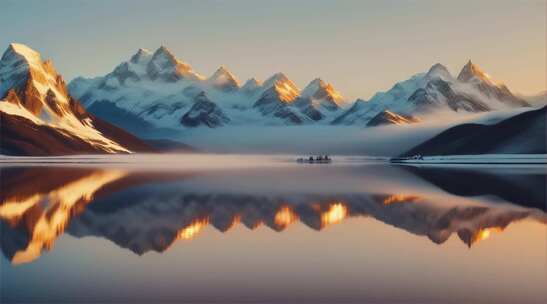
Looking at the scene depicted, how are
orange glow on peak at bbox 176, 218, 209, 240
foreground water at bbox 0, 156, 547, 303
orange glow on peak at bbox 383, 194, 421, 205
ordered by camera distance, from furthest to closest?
orange glow on peak at bbox 383, 194, 421, 205 < orange glow on peak at bbox 176, 218, 209, 240 < foreground water at bbox 0, 156, 547, 303

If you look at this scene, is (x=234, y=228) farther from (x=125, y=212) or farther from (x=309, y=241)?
(x=125, y=212)

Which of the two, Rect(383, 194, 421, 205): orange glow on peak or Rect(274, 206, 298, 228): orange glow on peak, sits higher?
Rect(383, 194, 421, 205): orange glow on peak

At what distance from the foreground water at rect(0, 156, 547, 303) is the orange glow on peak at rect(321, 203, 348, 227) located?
100 mm

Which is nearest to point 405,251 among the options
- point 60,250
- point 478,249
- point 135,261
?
point 478,249

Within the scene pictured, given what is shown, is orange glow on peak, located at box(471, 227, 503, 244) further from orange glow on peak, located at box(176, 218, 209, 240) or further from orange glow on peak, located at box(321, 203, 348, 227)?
→ orange glow on peak, located at box(176, 218, 209, 240)

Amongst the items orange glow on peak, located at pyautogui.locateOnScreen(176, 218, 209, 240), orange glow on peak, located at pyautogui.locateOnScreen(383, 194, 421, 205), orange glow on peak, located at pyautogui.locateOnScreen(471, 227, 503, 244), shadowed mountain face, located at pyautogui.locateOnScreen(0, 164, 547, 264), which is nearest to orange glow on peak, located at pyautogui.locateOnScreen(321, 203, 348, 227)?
shadowed mountain face, located at pyautogui.locateOnScreen(0, 164, 547, 264)

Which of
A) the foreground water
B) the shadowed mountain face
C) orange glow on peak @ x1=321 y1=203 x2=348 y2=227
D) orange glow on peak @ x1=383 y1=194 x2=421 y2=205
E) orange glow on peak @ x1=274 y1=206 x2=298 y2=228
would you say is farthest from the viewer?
orange glow on peak @ x1=383 y1=194 x2=421 y2=205

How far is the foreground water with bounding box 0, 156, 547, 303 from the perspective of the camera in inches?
987

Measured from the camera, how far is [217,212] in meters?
51.5

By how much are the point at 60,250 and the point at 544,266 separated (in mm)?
26190

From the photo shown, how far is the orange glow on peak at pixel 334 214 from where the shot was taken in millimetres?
46250

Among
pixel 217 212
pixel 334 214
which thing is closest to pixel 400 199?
pixel 334 214

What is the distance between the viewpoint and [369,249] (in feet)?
114

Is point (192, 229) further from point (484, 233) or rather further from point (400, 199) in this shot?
point (400, 199)
